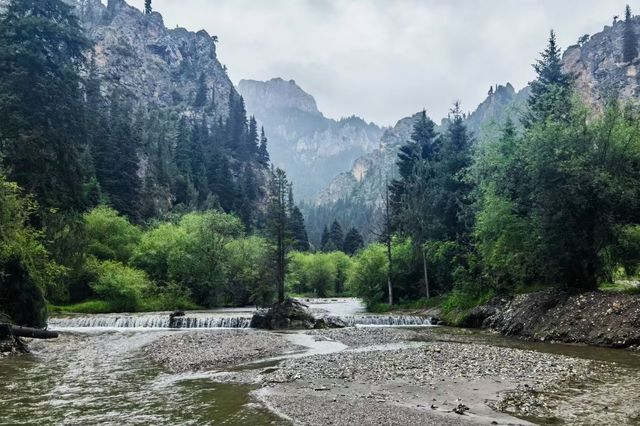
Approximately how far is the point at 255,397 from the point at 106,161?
94791mm

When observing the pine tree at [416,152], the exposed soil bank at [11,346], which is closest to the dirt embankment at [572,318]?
the exposed soil bank at [11,346]

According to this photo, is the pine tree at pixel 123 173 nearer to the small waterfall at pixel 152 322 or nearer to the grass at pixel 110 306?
the grass at pixel 110 306

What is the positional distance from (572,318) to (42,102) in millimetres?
44765

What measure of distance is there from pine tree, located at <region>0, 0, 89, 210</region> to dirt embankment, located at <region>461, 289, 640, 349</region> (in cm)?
3715

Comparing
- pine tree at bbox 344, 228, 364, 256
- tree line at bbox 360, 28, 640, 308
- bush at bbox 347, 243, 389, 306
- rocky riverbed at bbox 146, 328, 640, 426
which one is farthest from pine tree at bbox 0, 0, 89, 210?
pine tree at bbox 344, 228, 364, 256

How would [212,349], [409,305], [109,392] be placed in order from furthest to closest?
[409,305], [212,349], [109,392]

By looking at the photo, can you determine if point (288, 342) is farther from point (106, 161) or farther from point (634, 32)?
point (634, 32)

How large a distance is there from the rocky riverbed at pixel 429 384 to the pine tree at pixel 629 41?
526 feet

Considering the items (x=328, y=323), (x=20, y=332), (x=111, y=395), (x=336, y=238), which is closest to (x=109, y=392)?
(x=111, y=395)

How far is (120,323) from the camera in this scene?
4150 centimetres

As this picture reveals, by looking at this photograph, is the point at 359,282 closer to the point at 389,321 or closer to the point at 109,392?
the point at 389,321

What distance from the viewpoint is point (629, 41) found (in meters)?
146

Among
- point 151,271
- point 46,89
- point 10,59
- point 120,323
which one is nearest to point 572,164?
point 120,323

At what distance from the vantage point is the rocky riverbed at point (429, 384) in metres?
11.8
